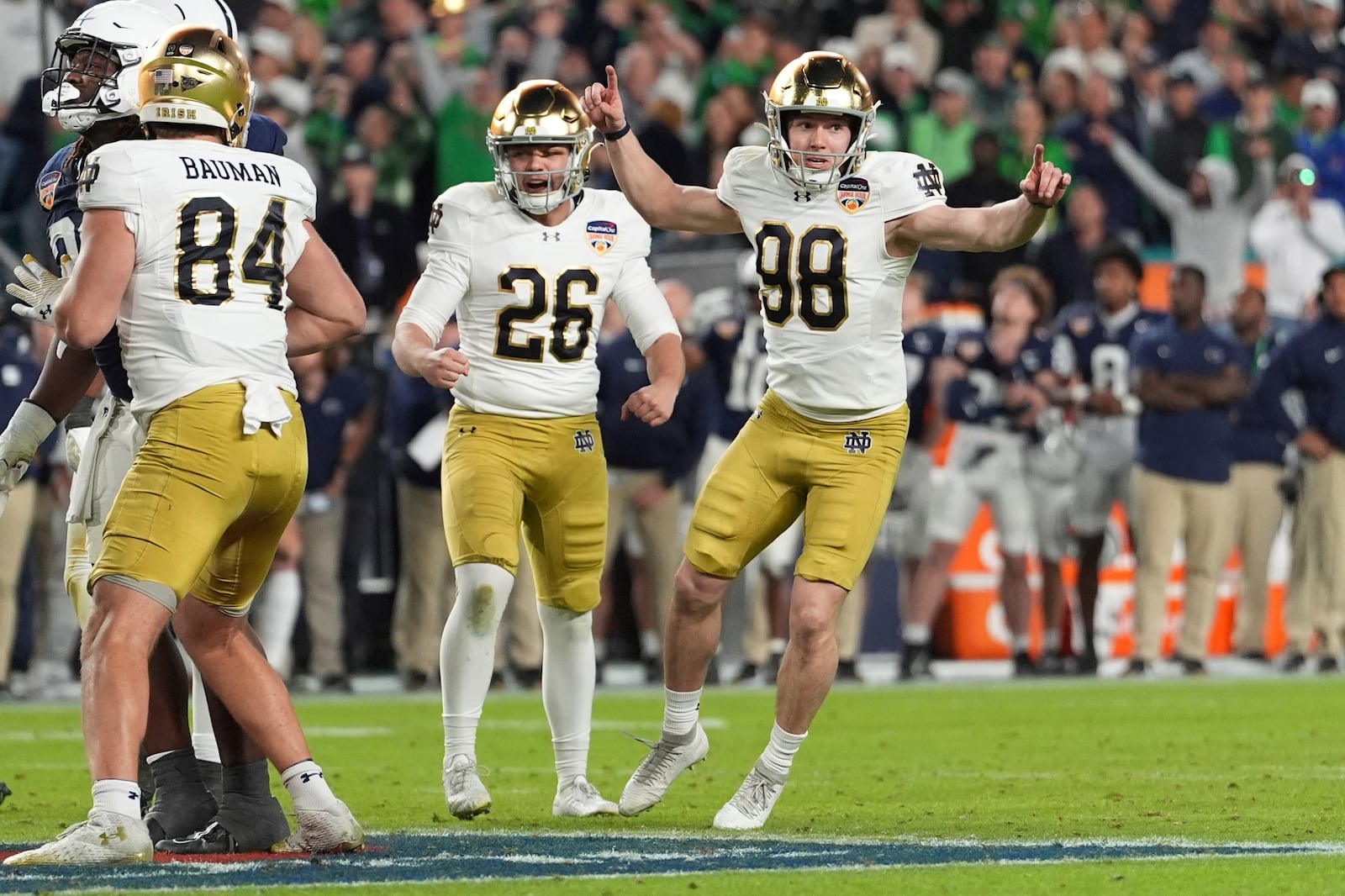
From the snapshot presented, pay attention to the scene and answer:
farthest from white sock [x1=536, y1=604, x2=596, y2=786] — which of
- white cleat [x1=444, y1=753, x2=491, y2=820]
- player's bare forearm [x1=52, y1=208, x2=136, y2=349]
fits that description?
player's bare forearm [x1=52, y1=208, x2=136, y2=349]

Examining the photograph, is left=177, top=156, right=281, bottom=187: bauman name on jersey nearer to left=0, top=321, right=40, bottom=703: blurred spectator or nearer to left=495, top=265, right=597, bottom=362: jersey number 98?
left=495, top=265, right=597, bottom=362: jersey number 98

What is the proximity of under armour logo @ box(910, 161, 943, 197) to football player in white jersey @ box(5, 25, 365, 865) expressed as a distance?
1.88 metres

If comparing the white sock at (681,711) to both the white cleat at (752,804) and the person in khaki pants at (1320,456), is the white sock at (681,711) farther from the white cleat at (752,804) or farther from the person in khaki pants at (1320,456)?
the person in khaki pants at (1320,456)

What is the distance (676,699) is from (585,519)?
605mm

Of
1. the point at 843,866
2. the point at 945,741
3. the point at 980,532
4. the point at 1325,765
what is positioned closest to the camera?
the point at 843,866

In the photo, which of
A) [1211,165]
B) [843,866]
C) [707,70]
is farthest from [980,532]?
[843,866]

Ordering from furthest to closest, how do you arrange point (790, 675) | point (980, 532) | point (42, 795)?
point (980, 532)
point (42, 795)
point (790, 675)

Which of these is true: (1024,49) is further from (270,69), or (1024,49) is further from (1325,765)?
(1325,765)

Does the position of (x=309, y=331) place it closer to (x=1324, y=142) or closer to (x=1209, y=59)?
(x=1324, y=142)

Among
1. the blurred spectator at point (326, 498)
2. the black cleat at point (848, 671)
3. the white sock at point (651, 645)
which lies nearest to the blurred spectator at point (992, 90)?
the black cleat at point (848, 671)

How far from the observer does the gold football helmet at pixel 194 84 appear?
17.4 feet

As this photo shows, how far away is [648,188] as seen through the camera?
671cm

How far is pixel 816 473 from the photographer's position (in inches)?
257

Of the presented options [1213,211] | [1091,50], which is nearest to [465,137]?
[1213,211]
